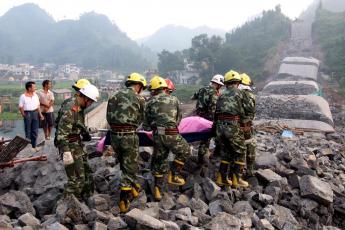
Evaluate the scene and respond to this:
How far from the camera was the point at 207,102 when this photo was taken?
24.7ft

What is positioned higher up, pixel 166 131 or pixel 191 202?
pixel 166 131

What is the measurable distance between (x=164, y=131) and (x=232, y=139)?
1.32 meters

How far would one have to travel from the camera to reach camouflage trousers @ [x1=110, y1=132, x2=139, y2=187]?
5656 mm

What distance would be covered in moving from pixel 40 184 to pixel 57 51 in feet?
541

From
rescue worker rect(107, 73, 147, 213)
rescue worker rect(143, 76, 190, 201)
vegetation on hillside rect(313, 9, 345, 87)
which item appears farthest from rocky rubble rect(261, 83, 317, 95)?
rescue worker rect(107, 73, 147, 213)

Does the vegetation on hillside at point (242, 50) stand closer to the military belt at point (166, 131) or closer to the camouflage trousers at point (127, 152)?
the military belt at point (166, 131)

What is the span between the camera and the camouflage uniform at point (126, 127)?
566 cm

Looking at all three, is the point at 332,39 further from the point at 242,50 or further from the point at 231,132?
the point at 231,132

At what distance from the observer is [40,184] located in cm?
704

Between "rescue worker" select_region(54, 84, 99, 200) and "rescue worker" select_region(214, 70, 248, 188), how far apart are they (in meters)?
2.39

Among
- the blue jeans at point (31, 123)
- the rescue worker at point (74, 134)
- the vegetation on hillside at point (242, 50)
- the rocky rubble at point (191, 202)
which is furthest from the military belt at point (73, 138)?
the vegetation on hillside at point (242, 50)

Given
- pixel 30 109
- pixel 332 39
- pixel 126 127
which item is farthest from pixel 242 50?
pixel 126 127

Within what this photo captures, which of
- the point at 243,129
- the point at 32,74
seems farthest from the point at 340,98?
the point at 32,74

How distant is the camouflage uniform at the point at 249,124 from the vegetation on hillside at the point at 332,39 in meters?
34.0
